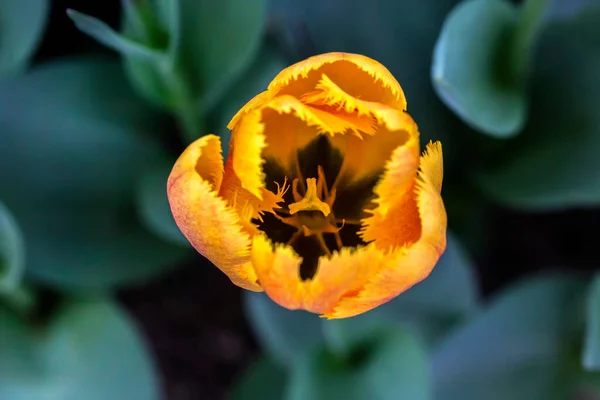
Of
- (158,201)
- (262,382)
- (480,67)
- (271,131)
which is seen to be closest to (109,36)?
(271,131)

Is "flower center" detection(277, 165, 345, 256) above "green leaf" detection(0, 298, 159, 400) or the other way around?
above

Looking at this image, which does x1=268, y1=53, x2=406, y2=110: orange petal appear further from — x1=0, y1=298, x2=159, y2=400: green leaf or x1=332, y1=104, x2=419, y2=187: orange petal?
x1=0, y1=298, x2=159, y2=400: green leaf

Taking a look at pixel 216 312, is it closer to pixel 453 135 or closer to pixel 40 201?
pixel 40 201

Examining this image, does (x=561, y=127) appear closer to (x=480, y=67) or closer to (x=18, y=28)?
(x=480, y=67)

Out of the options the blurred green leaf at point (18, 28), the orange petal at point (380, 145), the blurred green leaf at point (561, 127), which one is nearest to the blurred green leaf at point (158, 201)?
the blurred green leaf at point (18, 28)

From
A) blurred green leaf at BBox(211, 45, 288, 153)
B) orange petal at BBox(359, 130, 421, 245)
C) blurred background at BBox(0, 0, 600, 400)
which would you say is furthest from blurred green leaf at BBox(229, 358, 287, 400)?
orange petal at BBox(359, 130, 421, 245)

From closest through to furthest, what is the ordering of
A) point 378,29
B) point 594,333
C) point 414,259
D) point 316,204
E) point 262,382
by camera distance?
point 414,259, point 316,204, point 594,333, point 378,29, point 262,382
